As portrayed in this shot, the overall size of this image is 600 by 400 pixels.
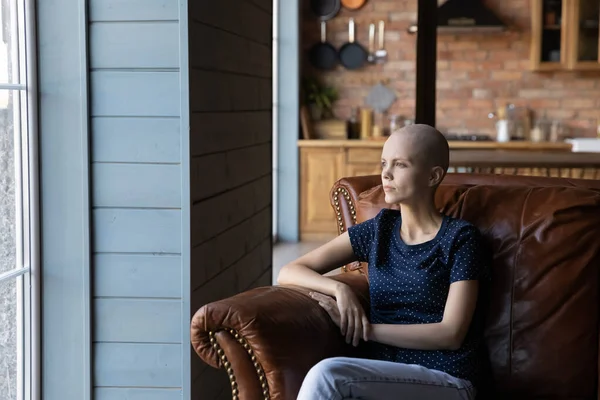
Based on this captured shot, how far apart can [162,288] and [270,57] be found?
1.49 metres

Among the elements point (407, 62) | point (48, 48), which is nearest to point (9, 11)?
point (48, 48)

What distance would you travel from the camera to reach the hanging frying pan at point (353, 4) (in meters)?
7.78

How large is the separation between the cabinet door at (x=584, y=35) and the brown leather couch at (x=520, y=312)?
18.0 feet

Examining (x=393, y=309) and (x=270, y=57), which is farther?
(x=270, y=57)

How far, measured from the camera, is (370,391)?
1990mm

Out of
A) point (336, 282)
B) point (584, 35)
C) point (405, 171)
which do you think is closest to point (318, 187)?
point (584, 35)

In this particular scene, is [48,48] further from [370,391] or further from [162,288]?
[370,391]

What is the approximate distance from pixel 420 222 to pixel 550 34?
5956 millimetres

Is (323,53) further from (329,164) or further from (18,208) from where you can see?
(18,208)

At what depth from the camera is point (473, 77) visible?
801cm

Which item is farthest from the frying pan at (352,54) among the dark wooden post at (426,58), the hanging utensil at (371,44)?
the dark wooden post at (426,58)

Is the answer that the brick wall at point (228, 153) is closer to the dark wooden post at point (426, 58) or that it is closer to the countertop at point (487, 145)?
the dark wooden post at point (426, 58)

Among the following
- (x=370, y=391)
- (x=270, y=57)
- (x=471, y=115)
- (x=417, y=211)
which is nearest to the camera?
(x=370, y=391)

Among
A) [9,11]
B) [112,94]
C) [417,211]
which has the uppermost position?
[9,11]
